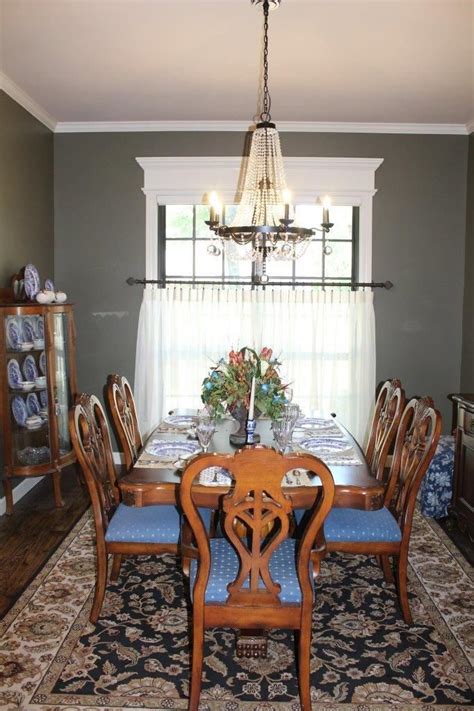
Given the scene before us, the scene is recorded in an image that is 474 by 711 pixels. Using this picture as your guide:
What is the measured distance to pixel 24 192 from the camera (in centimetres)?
450

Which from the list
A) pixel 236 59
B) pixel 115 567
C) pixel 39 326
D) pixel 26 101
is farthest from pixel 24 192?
pixel 115 567

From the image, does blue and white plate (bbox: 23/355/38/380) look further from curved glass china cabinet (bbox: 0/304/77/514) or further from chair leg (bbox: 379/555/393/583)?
chair leg (bbox: 379/555/393/583)

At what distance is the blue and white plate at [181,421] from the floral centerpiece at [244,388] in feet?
1.36

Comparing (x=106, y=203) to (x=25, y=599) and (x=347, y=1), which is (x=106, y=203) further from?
(x=25, y=599)

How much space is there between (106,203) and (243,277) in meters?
1.24

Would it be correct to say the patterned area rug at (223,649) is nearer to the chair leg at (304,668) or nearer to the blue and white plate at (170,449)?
the chair leg at (304,668)

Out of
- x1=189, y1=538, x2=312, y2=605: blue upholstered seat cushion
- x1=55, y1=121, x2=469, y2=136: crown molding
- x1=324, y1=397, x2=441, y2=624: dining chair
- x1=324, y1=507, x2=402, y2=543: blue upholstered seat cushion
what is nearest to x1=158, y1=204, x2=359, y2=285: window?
x1=55, y1=121, x2=469, y2=136: crown molding

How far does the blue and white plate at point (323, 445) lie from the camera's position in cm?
298

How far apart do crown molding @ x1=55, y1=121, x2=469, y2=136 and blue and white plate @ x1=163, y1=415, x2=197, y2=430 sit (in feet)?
7.97

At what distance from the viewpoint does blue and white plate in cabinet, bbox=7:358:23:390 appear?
4044 mm

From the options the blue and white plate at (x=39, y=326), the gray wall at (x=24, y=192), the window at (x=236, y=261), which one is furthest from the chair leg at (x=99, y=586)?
the window at (x=236, y=261)

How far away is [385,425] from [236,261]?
A: 7.75ft

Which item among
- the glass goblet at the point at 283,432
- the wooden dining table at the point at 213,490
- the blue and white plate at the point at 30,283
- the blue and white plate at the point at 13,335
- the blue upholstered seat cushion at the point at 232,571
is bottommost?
the blue upholstered seat cushion at the point at 232,571

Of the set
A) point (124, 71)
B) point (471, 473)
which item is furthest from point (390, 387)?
point (124, 71)
